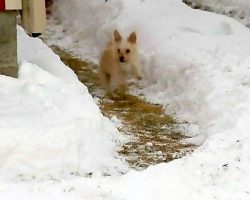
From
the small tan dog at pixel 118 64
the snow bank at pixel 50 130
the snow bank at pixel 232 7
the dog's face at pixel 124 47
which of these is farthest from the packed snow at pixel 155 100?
the snow bank at pixel 232 7

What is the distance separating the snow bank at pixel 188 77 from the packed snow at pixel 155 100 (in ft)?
0.06

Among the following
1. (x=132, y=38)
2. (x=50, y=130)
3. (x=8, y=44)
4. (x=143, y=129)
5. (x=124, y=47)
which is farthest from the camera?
(x=132, y=38)

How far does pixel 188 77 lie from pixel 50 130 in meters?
4.06

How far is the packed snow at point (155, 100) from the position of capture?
17.4ft

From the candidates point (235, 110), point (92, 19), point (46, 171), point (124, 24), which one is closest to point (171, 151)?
point (235, 110)

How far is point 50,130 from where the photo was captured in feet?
20.9

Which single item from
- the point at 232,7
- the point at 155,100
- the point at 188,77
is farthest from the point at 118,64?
the point at 232,7

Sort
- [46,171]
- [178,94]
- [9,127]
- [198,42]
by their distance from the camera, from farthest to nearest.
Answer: [198,42] < [178,94] < [9,127] < [46,171]

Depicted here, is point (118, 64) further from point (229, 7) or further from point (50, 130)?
point (229, 7)

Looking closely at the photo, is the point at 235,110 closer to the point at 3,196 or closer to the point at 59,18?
the point at 3,196

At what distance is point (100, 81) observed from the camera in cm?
1068

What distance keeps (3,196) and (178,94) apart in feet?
17.0

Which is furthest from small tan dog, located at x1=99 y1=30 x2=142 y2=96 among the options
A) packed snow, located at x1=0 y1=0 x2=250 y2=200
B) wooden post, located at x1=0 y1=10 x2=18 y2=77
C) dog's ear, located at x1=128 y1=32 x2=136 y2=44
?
wooden post, located at x1=0 y1=10 x2=18 y2=77

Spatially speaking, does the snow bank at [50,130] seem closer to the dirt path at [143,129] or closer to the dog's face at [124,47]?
the dirt path at [143,129]
